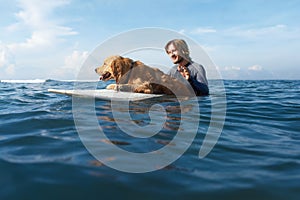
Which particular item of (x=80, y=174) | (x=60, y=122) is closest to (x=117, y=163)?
(x=80, y=174)

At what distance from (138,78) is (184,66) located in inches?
72.6

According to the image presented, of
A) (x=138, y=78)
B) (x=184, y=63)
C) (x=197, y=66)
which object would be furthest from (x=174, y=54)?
(x=138, y=78)

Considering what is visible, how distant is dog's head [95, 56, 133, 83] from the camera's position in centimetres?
880

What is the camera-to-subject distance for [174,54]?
9281mm

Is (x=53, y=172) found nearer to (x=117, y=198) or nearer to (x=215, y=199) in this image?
(x=117, y=198)

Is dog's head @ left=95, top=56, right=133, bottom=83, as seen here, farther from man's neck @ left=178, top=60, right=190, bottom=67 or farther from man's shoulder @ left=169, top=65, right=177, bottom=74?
man's neck @ left=178, top=60, right=190, bottom=67

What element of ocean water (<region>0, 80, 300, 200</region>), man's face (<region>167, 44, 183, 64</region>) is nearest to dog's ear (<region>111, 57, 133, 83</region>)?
man's face (<region>167, 44, 183, 64</region>)

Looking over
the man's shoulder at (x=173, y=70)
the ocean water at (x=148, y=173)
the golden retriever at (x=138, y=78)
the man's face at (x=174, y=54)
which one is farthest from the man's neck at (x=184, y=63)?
the ocean water at (x=148, y=173)

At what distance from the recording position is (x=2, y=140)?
139 inches

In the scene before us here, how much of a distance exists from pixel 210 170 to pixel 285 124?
3.32 metres

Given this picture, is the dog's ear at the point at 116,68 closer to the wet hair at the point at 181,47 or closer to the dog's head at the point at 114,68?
the dog's head at the point at 114,68

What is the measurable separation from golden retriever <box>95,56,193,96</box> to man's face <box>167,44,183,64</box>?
682 mm

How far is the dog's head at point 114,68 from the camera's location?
347 inches

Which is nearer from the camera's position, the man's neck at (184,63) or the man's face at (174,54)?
the man's face at (174,54)
